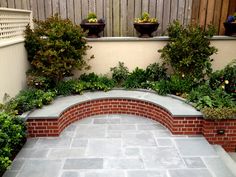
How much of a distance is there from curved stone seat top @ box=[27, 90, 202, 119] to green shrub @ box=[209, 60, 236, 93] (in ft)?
2.64

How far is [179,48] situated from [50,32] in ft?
8.25

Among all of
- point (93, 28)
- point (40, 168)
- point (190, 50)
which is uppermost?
point (93, 28)

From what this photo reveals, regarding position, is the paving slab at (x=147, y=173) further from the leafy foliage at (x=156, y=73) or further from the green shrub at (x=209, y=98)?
the leafy foliage at (x=156, y=73)

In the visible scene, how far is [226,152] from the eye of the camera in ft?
12.4

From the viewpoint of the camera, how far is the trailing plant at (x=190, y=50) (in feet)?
15.9

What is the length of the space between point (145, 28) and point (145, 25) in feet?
0.25

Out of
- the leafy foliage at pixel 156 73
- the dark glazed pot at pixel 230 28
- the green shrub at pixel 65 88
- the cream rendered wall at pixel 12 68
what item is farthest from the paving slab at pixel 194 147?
the dark glazed pot at pixel 230 28

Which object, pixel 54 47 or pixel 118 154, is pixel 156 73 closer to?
pixel 54 47

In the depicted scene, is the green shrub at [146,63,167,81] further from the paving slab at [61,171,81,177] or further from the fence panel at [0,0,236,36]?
the paving slab at [61,171,81,177]

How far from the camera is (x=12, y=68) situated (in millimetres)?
4277

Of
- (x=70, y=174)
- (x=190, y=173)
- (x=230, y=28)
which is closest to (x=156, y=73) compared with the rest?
(x=230, y=28)

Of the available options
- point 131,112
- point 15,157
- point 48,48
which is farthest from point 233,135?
point 48,48

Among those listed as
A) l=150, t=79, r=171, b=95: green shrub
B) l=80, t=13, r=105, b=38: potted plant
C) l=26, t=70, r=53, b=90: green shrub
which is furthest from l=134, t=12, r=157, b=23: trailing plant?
l=26, t=70, r=53, b=90: green shrub

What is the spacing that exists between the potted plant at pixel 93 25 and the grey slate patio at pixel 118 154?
7.16ft
